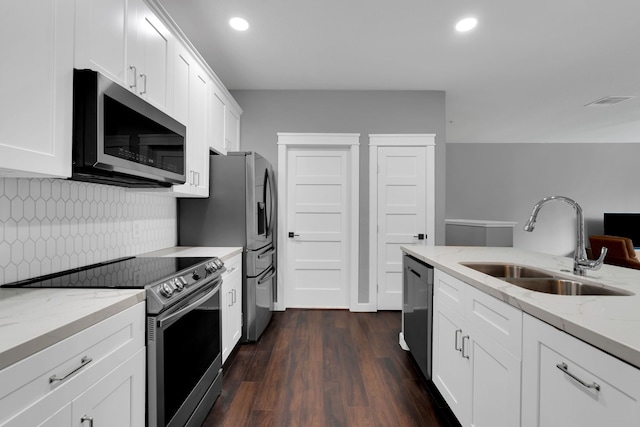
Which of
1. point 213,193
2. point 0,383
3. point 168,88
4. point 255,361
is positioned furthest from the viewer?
point 213,193

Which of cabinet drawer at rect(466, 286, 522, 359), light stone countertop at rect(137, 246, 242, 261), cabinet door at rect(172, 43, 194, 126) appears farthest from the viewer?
light stone countertop at rect(137, 246, 242, 261)

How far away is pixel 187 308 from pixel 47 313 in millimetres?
592

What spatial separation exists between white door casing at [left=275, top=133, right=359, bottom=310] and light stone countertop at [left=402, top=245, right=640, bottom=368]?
2004 millimetres

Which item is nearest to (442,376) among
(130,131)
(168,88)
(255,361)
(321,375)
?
(321,375)

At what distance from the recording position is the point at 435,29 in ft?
8.11

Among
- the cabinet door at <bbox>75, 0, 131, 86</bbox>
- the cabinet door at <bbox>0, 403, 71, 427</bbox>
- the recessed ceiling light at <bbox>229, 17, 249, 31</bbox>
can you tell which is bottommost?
the cabinet door at <bbox>0, 403, 71, 427</bbox>

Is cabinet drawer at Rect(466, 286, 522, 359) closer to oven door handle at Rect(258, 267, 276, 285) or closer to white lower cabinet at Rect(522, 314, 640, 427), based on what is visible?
white lower cabinet at Rect(522, 314, 640, 427)

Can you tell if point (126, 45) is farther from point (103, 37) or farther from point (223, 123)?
point (223, 123)

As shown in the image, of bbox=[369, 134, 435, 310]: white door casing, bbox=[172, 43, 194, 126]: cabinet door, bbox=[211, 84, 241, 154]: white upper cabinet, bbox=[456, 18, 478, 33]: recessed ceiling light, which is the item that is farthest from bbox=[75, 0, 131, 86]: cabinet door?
bbox=[369, 134, 435, 310]: white door casing

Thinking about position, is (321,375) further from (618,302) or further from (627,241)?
(627,241)

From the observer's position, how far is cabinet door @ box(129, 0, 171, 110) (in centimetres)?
164

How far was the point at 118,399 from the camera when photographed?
3.44 feet

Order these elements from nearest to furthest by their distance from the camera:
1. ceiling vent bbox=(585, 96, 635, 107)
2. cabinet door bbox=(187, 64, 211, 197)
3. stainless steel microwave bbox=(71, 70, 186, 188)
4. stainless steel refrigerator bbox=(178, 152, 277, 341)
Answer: stainless steel microwave bbox=(71, 70, 186, 188), cabinet door bbox=(187, 64, 211, 197), stainless steel refrigerator bbox=(178, 152, 277, 341), ceiling vent bbox=(585, 96, 635, 107)

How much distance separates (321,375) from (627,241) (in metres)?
5.25
